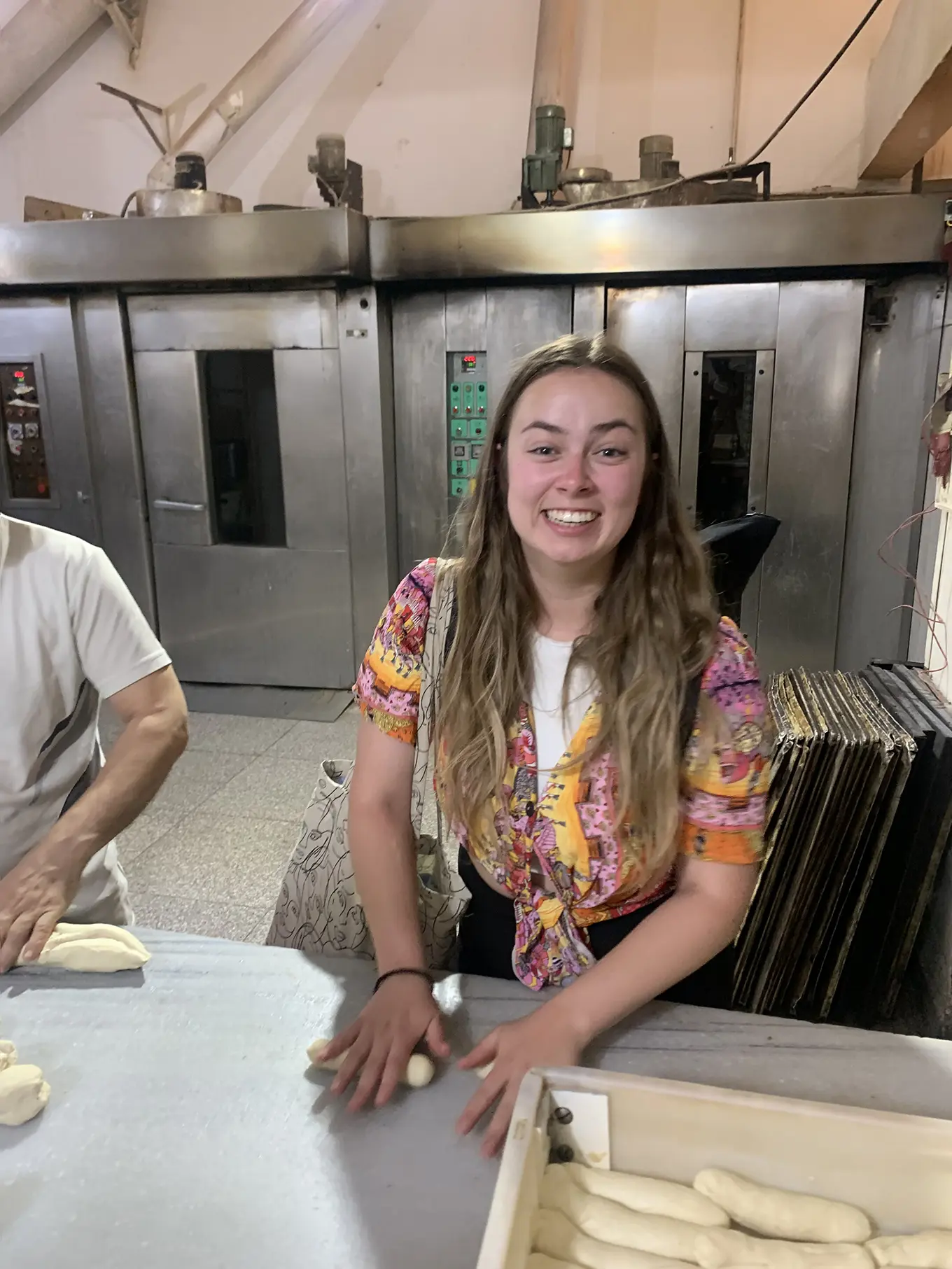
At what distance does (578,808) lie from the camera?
0.99 meters

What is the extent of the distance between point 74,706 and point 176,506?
9.08ft

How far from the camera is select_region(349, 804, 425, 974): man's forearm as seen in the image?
101 cm

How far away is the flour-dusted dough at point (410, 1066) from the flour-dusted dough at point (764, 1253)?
0.91ft

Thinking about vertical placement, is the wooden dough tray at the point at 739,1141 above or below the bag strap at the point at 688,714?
below

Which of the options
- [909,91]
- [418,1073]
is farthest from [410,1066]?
[909,91]

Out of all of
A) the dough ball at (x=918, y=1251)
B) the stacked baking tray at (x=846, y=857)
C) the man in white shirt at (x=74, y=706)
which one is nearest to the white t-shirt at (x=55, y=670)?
the man in white shirt at (x=74, y=706)

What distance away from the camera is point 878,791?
5.91ft

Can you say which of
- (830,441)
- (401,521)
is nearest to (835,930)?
(830,441)

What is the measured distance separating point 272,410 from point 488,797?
122 inches

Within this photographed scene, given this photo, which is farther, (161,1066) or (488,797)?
(488,797)

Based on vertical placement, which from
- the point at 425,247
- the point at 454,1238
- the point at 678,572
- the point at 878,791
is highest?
→ the point at 425,247

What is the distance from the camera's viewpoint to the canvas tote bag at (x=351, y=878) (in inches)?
42.4

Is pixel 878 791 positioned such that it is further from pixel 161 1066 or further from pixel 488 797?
pixel 161 1066

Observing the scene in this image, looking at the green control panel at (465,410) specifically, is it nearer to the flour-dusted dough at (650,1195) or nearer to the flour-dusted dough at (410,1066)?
A: the flour-dusted dough at (410,1066)
